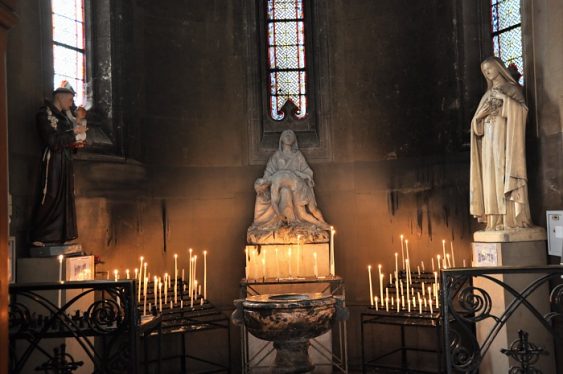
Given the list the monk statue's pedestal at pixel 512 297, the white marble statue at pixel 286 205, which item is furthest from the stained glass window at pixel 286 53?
the monk statue's pedestal at pixel 512 297

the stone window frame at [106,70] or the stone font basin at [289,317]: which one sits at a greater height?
the stone window frame at [106,70]

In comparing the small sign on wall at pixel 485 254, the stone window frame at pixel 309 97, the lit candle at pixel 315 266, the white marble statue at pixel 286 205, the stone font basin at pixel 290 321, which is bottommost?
the stone font basin at pixel 290 321

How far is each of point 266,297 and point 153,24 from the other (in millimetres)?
5114

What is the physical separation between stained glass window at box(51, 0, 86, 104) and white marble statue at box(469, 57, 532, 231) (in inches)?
198

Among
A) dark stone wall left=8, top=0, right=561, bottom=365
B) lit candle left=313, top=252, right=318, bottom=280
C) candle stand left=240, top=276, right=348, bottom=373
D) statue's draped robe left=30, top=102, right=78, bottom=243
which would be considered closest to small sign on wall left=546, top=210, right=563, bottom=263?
dark stone wall left=8, top=0, right=561, bottom=365

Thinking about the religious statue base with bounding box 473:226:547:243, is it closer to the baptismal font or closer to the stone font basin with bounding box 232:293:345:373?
the baptismal font

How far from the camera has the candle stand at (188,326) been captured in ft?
24.4

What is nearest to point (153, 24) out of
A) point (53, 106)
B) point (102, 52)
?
point (102, 52)

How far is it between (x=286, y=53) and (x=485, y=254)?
15.0ft

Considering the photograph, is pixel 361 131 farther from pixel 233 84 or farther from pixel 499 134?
pixel 499 134

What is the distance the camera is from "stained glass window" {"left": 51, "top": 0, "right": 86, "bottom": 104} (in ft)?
26.2

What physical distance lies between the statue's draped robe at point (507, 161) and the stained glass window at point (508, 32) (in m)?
1.30

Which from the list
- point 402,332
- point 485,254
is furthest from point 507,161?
point 402,332

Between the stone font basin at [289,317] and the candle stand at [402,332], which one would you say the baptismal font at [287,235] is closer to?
the candle stand at [402,332]
